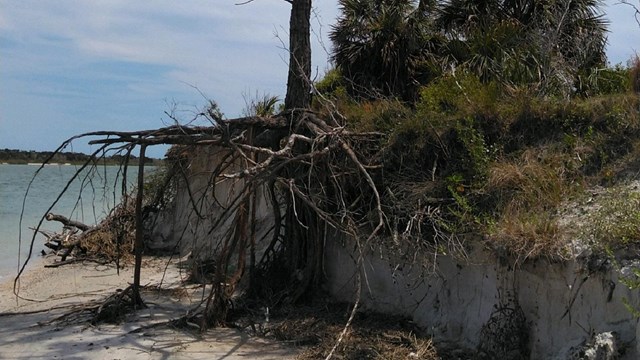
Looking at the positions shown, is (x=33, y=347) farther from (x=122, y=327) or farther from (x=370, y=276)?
(x=370, y=276)

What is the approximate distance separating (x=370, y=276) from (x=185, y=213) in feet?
29.9

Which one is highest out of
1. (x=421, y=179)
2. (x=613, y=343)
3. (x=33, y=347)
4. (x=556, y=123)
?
(x=556, y=123)

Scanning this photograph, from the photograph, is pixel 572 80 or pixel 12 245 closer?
pixel 572 80

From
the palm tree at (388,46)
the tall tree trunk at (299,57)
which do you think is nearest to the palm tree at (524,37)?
the palm tree at (388,46)

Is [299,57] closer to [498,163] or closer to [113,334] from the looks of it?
[498,163]

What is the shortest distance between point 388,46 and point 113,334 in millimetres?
9846

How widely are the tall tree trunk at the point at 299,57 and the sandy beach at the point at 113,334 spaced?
12.0 feet

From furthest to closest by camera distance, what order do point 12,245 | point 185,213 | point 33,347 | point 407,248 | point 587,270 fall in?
point 12,245 < point 185,213 < point 407,248 < point 33,347 < point 587,270

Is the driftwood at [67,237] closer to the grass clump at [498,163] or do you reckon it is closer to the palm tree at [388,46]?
the palm tree at [388,46]

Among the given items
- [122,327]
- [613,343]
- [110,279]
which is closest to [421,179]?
[613,343]

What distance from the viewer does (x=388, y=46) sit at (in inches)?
614

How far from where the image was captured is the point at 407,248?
843 cm

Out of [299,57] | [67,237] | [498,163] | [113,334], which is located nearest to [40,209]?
[67,237]

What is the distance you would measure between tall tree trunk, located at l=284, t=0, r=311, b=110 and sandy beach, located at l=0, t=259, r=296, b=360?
3.65 meters
